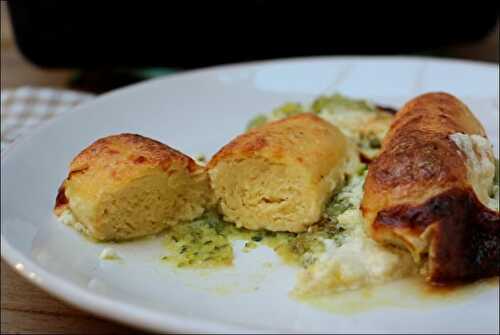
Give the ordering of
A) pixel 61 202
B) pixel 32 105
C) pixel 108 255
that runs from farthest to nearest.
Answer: pixel 32 105
pixel 61 202
pixel 108 255

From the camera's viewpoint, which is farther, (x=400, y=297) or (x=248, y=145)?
(x=248, y=145)

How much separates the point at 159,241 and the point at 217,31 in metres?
1.16

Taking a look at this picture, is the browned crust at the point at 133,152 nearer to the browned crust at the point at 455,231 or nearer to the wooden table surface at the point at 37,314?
the wooden table surface at the point at 37,314

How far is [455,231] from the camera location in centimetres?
111

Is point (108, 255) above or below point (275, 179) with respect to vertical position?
below

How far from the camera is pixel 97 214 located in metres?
1.33

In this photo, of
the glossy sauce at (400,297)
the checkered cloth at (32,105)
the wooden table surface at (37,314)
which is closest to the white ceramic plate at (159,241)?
the glossy sauce at (400,297)

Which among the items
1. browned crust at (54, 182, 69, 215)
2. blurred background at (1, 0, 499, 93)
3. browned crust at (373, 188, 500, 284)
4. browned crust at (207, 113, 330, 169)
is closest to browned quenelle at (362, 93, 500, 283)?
browned crust at (373, 188, 500, 284)

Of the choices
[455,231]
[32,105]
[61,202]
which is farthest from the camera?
[32,105]

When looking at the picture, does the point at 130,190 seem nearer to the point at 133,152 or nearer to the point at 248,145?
the point at 133,152

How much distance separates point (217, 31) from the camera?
237 centimetres

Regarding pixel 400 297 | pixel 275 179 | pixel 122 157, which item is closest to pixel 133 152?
pixel 122 157

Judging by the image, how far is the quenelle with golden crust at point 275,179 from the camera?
1365 mm

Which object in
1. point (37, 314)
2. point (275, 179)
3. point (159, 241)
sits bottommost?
point (37, 314)
